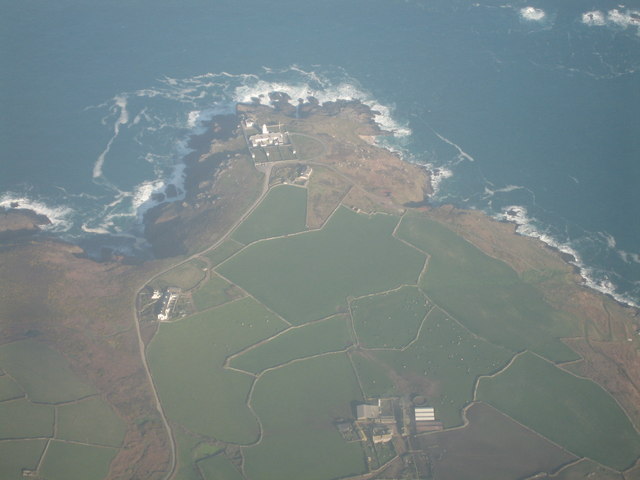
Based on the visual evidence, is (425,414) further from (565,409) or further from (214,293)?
(214,293)

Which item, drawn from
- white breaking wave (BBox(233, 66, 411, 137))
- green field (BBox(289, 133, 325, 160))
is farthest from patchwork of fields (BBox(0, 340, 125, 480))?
white breaking wave (BBox(233, 66, 411, 137))

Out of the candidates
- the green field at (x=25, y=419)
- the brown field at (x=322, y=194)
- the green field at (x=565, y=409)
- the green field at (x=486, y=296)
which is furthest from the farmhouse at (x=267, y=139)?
the green field at (x=25, y=419)

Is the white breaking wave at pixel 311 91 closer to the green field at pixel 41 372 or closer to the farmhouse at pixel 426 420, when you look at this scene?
the farmhouse at pixel 426 420

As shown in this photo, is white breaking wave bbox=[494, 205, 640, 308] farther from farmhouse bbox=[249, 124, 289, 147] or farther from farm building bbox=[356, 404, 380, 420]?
farm building bbox=[356, 404, 380, 420]

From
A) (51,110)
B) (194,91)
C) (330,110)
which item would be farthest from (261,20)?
(51,110)

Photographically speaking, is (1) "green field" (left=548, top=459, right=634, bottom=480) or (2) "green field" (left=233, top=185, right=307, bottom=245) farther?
(2) "green field" (left=233, top=185, right=307, bottom=245)

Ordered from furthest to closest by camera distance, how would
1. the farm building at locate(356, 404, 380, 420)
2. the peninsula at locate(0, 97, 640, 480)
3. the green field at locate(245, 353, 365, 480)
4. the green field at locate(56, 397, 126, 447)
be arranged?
the farm building at locate(356, 404, 380, 420) < the green field at locate(56, 397, 126, 447) < the peninsula at locate(0, 97, 640, 480) < the green field at locate(245, 353, 365, 480)

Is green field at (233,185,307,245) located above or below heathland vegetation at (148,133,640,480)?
above
